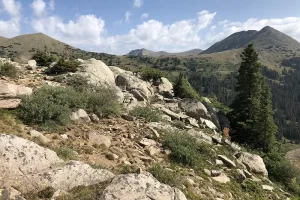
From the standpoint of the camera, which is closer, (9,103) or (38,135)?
(38,135)

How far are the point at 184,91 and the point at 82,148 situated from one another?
20.0 meters

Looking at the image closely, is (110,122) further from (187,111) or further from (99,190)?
(187,111)

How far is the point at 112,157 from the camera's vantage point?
12633 millimetres

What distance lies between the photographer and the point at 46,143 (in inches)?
459

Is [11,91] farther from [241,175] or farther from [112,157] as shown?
[241,175]

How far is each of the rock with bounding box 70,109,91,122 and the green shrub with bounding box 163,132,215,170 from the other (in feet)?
15.0

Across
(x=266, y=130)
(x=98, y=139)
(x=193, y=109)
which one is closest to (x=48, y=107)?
(x=98, y=139)

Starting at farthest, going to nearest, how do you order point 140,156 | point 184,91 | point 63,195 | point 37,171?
point 184,91 → point 140,156 → point 37,171 → point 63,195

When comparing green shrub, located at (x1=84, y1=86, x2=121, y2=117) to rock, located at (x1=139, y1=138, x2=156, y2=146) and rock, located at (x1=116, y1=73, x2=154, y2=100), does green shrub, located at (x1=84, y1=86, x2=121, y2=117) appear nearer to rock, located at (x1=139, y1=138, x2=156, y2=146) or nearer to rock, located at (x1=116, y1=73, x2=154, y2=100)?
rock, located at (x1=139, y1=138, x2=156, y2=146)

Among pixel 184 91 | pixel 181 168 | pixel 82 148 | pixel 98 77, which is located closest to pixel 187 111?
pixel 184 91

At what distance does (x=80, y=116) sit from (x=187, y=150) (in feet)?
20.1

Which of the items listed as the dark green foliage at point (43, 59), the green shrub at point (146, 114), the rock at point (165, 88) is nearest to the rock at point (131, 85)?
the rock at point (165, 88)

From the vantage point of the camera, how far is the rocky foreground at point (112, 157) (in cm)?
792

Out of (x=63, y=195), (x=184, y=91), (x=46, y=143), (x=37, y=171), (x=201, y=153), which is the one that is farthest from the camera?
(x=184, y=91)
